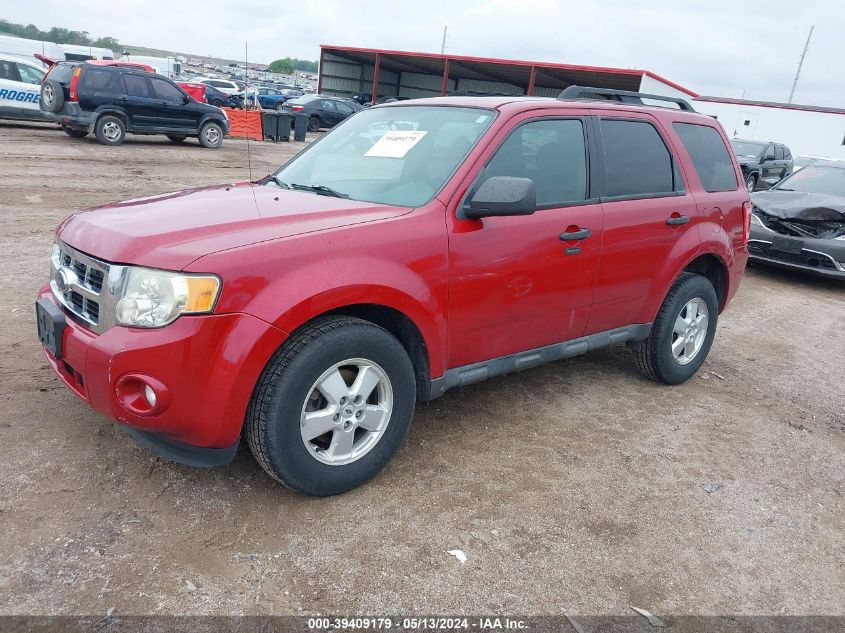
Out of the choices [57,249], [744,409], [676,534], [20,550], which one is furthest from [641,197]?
[20,550]

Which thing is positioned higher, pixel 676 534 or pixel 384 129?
pixel 384 129

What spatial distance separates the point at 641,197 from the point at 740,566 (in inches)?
89.2

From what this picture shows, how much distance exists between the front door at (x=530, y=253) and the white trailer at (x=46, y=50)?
29.4m

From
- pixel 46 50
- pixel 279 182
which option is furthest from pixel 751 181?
pixel 46 50

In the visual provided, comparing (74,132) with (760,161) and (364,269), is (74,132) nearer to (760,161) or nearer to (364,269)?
(364,269)

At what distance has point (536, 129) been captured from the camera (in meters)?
3.76

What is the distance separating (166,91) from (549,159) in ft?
49.9

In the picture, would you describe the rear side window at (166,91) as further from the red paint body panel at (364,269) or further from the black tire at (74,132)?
the red paint body panel at (364,269)

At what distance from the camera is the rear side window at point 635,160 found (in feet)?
13.5

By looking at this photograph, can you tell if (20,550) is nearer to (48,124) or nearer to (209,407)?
(209,407)

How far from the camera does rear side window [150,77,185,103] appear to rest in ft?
53.1

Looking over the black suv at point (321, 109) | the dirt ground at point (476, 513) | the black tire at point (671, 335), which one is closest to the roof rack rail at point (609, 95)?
the black tire at point (671, 335)

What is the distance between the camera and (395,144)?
3766 mm

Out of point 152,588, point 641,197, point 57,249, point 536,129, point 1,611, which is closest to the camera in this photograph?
point 1,611
